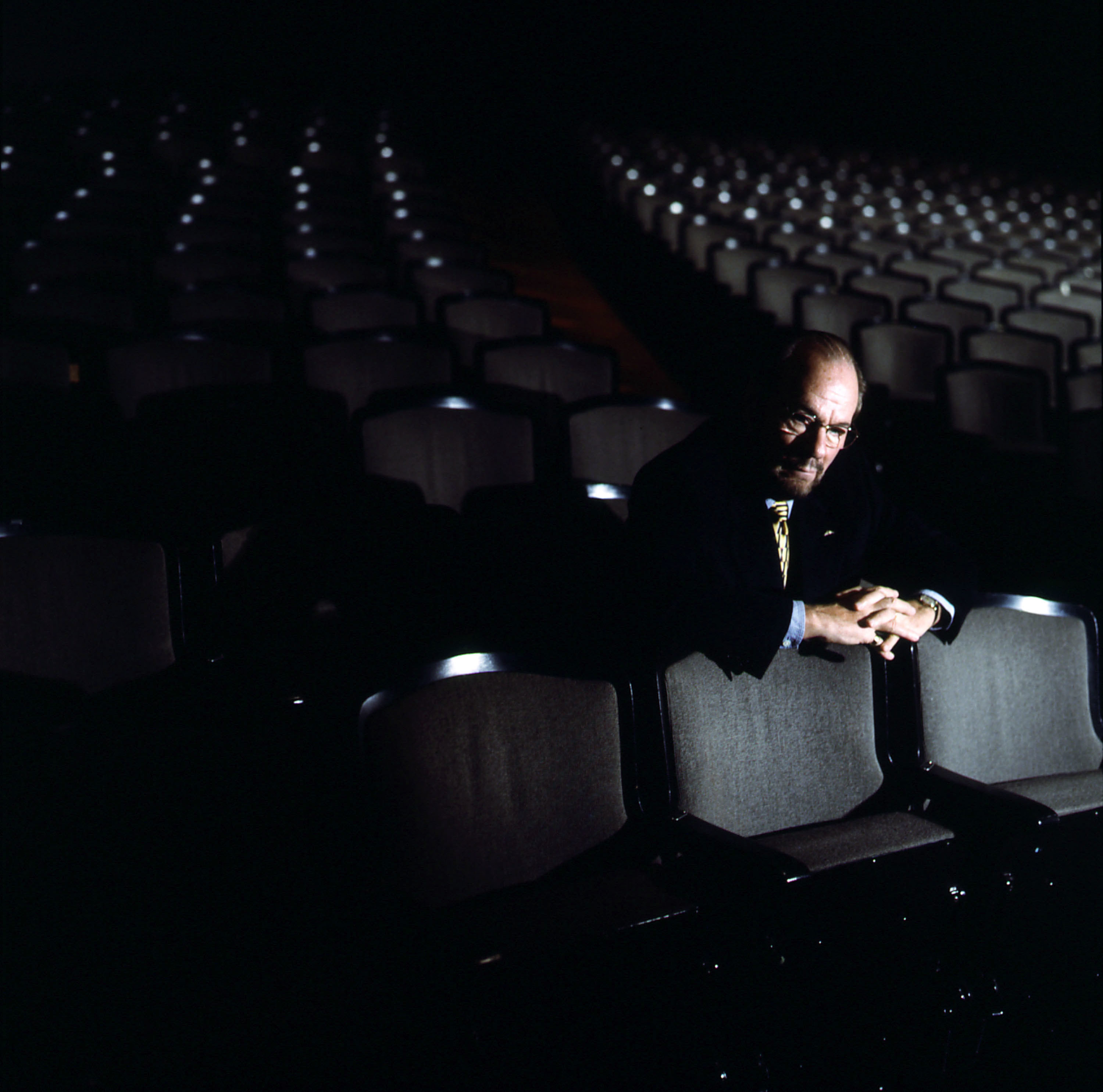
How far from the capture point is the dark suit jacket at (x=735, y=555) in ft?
4.48

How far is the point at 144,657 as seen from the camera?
1683 mm

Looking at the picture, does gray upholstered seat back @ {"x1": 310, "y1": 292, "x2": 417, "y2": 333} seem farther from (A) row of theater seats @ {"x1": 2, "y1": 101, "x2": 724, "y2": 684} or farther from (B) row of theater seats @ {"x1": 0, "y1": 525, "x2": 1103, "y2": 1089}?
(B) row of theater seats @ {"x1": 0, "y1": 525, "x2": 1103, "y2": 1089}

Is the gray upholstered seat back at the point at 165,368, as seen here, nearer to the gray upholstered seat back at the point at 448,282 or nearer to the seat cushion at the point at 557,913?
the gray upholstered seat back at the point at 448,282

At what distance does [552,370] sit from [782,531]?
4.75 feet

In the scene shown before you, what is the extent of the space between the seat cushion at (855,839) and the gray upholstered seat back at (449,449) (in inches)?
46.8

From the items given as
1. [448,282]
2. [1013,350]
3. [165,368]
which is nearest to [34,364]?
[165,368]

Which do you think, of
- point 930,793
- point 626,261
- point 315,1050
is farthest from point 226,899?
point 626,261

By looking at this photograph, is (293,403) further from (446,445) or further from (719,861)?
(719,861)

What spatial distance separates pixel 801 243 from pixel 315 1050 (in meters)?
4.64

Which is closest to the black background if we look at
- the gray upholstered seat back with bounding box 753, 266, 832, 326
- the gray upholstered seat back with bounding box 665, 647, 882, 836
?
the gray upholstered seat back with bounding box 753, 266, 832, 326

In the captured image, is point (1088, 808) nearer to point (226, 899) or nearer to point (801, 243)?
point (226, 899)

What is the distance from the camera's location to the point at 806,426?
1387mm

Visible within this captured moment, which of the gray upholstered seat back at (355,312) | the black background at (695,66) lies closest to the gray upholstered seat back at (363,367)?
the gray upholstered seat back at (355,312)

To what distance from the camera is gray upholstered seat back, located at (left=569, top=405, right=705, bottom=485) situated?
7.94 feet
